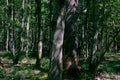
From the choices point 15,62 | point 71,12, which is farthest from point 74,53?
point 15,62

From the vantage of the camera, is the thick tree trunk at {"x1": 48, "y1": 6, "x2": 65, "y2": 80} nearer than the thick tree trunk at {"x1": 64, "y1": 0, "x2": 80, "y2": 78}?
Yes

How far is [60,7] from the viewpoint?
8.33m

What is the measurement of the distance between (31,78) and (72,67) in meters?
2.28

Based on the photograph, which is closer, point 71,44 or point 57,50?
point 57,50

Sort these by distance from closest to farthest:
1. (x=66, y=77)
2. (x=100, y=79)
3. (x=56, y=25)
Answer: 1. (x=56, y=25)
2. (x=66, y=77)
3. (x=100, y=79)

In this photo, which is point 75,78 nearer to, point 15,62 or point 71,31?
point 71,31

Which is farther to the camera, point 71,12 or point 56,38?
point 71,12

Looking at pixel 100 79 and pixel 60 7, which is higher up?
pixel 60 7

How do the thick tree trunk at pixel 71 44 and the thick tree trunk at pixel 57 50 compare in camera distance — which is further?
the thick tree trunk at pixel 71 44

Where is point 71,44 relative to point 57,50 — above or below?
below

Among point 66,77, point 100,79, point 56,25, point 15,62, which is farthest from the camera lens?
point 15,62

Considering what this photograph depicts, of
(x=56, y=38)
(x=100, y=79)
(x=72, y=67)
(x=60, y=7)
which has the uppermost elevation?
(x=60, y=7)

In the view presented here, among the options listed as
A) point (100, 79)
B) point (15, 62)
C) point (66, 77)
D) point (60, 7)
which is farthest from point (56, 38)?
point (15, 62)

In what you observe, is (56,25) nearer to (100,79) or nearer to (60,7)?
(60,7)
